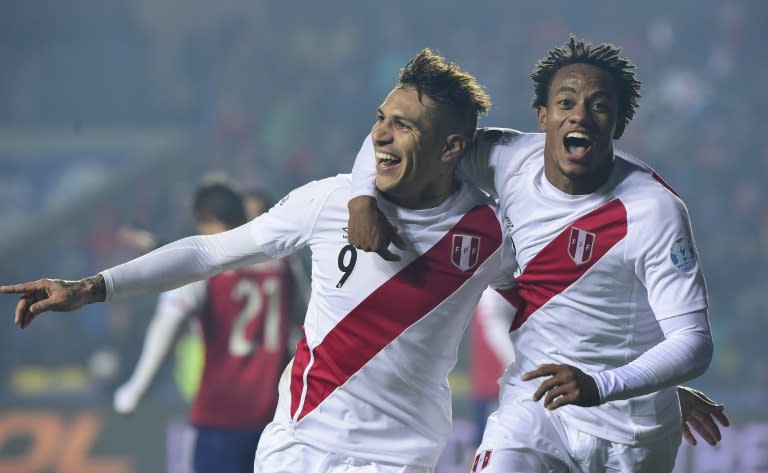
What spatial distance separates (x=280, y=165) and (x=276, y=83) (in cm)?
141

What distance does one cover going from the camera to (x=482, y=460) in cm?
307

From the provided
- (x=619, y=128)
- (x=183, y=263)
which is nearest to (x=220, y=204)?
(x=183, y=263)

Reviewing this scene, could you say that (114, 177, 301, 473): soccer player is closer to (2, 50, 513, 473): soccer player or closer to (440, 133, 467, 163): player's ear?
(2, 50, 513, 473): soccer player

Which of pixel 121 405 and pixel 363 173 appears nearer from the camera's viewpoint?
pixel 363 173

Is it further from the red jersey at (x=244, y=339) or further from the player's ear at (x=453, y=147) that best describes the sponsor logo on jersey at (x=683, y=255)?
the red jersey at (x=244, y=339)


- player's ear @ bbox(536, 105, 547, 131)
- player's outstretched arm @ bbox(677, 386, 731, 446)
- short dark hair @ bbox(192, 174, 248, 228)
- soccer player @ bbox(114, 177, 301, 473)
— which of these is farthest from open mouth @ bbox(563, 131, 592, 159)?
short dark hair @ bbox(192, 174, 248, 228)

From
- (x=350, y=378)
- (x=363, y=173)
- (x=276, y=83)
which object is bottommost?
(x=350, y=378)

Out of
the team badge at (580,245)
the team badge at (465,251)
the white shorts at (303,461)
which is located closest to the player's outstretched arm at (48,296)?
the white shorts at (303,461)

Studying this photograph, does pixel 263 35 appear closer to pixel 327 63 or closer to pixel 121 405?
pixel 327 63

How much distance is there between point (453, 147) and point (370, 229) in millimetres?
421

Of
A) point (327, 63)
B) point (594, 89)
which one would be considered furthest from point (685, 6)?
point (594, 89)

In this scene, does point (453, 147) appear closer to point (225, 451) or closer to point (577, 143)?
point (577, 143)

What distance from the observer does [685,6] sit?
13844mm

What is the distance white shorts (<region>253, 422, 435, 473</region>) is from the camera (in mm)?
3096
